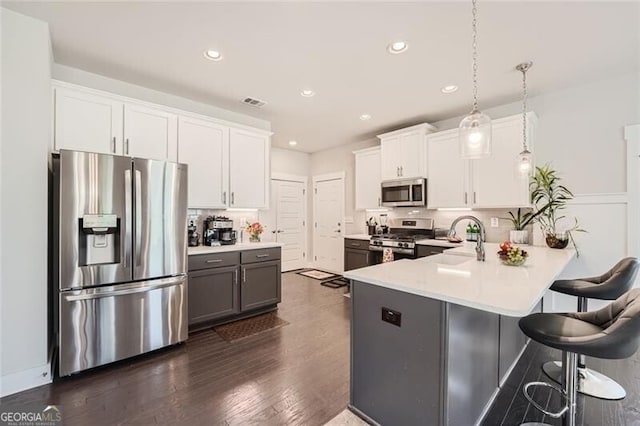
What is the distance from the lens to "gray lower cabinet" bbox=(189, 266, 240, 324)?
3.00 m

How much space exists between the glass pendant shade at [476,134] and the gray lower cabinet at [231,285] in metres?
2.53

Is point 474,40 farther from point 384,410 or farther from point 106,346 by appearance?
point 106,346

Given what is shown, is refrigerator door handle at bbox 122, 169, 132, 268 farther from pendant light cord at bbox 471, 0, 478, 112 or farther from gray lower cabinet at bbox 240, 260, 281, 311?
pendant light cord at bbox 471, 0, 478, 112

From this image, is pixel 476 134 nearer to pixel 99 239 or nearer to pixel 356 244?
pixel 356 244

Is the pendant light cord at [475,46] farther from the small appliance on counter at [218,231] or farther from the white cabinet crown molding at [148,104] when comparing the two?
the small appliance on counter at [218,231]

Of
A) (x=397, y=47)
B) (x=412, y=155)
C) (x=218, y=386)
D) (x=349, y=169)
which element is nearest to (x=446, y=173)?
(x=412, y=155)

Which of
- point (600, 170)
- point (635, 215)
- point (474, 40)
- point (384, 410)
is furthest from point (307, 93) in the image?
point (635, 215)

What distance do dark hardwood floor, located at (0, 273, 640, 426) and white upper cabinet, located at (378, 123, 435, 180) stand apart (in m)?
2.62

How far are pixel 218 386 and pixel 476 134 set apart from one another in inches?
107

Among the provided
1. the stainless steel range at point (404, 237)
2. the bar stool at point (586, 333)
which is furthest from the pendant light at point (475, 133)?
the stainless steel range at point (404, 237)

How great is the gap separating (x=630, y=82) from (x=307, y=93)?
342 cm

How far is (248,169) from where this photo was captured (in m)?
3.90

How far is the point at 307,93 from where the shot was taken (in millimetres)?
3389

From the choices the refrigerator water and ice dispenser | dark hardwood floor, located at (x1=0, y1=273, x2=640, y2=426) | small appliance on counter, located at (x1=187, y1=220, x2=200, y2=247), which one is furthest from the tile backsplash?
the refrigerator water and ice dispenser
